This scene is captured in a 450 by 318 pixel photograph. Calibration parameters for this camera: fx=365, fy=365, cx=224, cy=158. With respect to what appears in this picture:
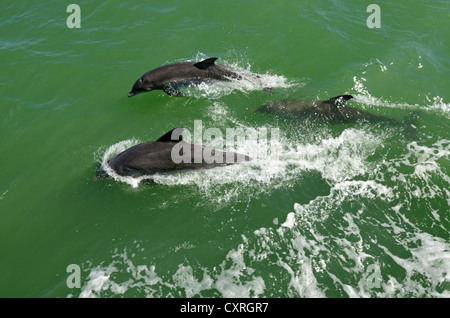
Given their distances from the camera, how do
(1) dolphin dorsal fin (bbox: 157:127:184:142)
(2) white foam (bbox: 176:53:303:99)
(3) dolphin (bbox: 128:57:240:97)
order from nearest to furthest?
(1) dolphin dorsal fin (bbox: 157:127:184:142) → (3) dolphin (bbox: 128:57:240:97) → (2) white foam (bbox: 176:53:303:99)

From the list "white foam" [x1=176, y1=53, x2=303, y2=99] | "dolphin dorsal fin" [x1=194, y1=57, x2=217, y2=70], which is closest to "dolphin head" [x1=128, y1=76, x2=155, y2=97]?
"white foam" [x1=176, y1=53, x2=303, y2=99]

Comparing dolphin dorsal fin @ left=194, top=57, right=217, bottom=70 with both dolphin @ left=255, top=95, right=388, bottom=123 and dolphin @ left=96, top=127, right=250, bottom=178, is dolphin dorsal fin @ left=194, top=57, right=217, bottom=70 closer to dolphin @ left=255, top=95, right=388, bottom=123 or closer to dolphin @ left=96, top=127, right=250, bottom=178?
dolphin @ left=255, top=95, right=388, bottom=123

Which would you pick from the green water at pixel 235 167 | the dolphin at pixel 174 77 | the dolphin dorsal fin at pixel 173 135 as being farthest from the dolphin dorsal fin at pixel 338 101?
the dolphin dorsal fin at pixel 173 135

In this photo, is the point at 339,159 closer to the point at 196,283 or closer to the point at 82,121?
the point at 196,283

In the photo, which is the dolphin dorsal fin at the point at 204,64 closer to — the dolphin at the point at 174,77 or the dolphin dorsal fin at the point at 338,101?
the dolphin at the point at 174,77

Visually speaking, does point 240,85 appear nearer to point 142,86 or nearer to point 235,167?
point 142,86

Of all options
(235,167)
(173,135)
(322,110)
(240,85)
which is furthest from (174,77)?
(322,110)
